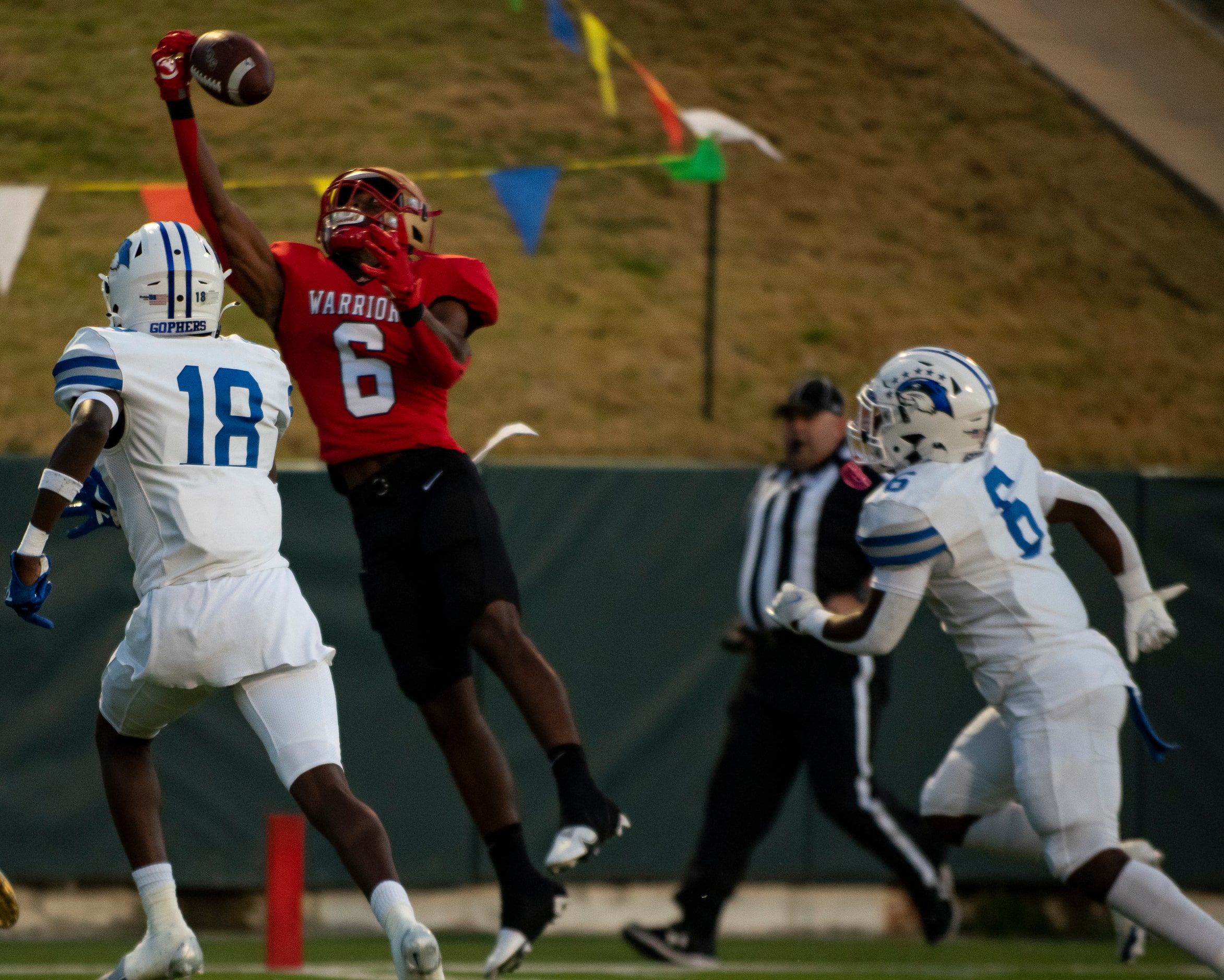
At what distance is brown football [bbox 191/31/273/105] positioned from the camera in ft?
14.5

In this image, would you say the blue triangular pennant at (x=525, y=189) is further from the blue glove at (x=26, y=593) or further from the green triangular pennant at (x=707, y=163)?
the blue glove at (x=26, y=593)

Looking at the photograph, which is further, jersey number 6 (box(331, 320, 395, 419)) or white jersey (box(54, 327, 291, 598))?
jersey number 6 (box(331, 320, 395, 419))

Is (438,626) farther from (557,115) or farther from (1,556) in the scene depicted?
(557,115)

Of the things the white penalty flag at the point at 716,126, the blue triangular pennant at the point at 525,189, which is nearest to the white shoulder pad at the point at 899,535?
the blue triangular pennant at the point at 525,189

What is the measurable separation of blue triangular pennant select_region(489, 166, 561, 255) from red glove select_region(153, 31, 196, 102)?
3454 mm

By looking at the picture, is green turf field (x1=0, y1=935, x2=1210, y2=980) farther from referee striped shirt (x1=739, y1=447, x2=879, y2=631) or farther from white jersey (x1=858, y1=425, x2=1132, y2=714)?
white jersey (x1=858, y1=425, x2=1132, y2=714)

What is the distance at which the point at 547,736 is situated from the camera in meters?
4.46

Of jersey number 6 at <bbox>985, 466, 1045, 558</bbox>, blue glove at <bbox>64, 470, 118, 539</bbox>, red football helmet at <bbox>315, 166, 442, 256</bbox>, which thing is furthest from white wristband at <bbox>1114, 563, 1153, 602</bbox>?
blue glove at <bbox>64, 470, 118, 539</bbox>

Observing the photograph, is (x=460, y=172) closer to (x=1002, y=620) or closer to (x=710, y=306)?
(x=710, y=306)

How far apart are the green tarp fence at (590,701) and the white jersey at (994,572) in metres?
2.76

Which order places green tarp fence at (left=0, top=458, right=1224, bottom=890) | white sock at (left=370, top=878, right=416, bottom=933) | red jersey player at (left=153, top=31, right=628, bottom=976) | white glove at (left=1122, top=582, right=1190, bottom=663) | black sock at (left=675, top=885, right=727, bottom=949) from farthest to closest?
green tarp fence at (left=0, top=458, right=1224, bottom=890), black sock at (left=675, top=885, right=727, bottom=949), white glove at (left=1122, top=582, right=1190, bottom=663), red jersey player at (left=153, top=31, right=628, bottom=976), white sock at (left=370, top=878, right=416, bottom=933)

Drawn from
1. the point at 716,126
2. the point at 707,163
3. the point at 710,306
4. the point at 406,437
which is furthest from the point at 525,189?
the point at 406,437

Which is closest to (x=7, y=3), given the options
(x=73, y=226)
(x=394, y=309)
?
(x=73, y=226)

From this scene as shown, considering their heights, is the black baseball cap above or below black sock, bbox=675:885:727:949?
above
